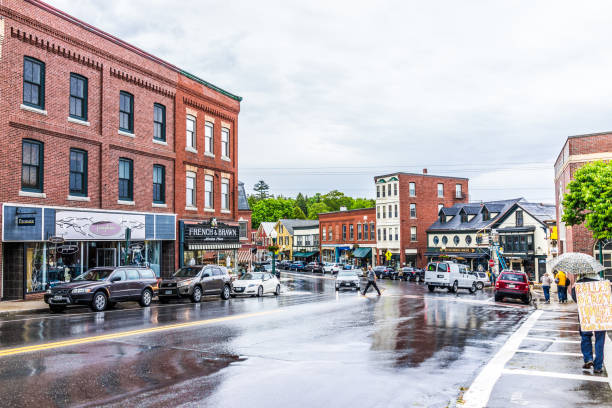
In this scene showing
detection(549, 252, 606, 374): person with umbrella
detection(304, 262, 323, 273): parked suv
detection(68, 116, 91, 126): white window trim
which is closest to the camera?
detection(549, 252, 606, 374): person with umbrella

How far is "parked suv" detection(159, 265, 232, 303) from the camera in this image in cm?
→ 2316

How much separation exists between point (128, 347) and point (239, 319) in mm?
5900

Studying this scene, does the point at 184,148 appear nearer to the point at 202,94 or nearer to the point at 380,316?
the point at 202,94

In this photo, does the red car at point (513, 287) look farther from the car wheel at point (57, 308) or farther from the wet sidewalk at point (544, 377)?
the car wheel at point (57, 308)

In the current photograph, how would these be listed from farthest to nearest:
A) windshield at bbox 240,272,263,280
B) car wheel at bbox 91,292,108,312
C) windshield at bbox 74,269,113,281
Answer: windshield at bbox 240,272,263,280 < windshield at bbox 74,269,113,281 < car wheel at bbox 91,292,108,312

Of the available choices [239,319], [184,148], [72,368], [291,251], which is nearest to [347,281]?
[184,148]

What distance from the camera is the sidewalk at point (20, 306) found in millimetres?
18562

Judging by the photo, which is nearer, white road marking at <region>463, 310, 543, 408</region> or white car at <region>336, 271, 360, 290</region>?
white road marking at <region>463, 310, 543, 408</region>

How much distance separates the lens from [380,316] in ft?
59.7

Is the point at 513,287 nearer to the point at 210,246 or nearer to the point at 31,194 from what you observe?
the point at 210,246

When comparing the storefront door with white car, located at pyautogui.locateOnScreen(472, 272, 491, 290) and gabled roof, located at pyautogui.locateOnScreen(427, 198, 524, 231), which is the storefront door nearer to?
white car, located at pyautogui.locateOnScreen(472, 272, 491, 290)

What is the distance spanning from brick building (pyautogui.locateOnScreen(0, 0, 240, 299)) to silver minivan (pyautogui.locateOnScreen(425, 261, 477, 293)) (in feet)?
50.7

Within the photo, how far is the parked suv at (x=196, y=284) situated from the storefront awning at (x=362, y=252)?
46.0 m

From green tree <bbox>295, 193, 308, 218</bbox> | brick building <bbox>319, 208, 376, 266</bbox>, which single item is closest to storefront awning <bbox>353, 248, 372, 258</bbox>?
brick building <bbox>319, 208, 376, 266</bbox>
